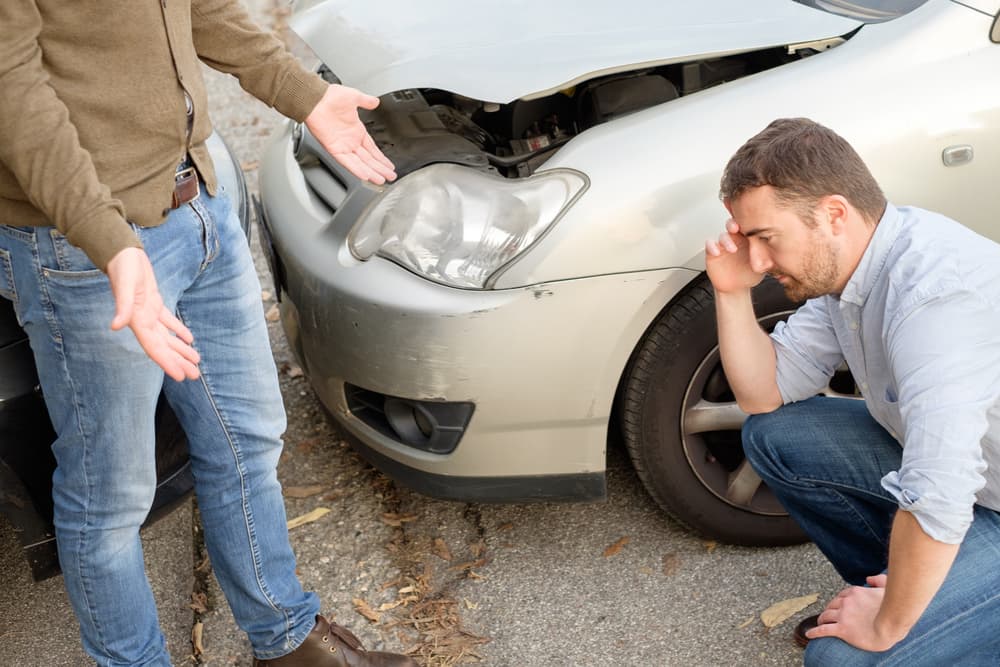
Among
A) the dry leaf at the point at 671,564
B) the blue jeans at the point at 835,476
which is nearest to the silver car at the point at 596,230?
the dry leaf at the point at 671,564

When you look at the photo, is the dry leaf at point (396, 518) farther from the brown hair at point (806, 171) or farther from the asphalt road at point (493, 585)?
the brown hair at point (806, 171)

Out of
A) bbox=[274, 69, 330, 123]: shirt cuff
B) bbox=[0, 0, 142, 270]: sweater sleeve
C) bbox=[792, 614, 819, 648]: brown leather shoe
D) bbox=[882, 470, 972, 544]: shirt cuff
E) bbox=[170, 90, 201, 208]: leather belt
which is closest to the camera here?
bbox=[0, 0, 142, 270]: sweater sleeve

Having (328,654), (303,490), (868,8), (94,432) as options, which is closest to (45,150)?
(94,432)

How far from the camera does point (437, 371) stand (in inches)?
90.2

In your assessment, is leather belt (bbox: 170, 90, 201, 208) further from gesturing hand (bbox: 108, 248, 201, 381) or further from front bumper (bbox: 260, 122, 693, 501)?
front bumper (bbox: 260, 122, 693, 501)

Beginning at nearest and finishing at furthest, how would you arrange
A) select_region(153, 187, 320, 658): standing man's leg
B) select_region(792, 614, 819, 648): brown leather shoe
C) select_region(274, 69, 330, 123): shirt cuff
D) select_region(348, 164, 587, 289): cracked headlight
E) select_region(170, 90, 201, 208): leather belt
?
select_region(170, 90, 201, 208): leather belt → select_region(153, 187, 320, 658): standing man's leg → select_region(274, 69, 330, 123): shirt cuff → select_region(348, 164, 587, 289): cracked headlight → select_region(792, 614, 819, 648): brown leather shoe

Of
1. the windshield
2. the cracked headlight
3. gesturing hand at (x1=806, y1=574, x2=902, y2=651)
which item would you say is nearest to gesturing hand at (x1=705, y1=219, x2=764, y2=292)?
the cracked headlight

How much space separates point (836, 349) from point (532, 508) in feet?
3.29

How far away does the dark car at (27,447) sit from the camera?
204 cm

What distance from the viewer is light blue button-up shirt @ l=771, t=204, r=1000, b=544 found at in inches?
67.6

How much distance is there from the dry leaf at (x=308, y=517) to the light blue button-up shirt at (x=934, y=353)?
1.49 meters

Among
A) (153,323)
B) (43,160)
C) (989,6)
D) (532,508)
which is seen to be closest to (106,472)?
(153,323)

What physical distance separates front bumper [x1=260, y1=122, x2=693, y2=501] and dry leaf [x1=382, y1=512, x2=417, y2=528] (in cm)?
35

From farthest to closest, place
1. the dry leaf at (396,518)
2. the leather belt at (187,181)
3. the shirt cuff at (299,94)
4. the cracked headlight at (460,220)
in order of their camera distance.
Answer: the dry leaf at (396,518) < the cracked headlight at (460,220) < the shirt cuff at (299,94) < the leather belt at (187,181)
